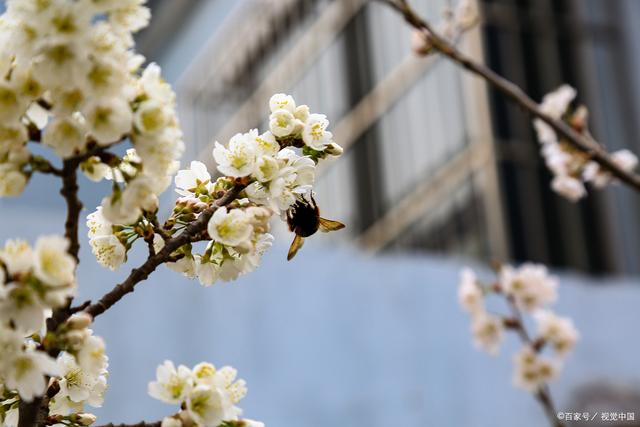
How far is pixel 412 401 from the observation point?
3.87m

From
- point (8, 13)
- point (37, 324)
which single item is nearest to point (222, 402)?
point (37, 324)

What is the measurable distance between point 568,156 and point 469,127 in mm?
4661

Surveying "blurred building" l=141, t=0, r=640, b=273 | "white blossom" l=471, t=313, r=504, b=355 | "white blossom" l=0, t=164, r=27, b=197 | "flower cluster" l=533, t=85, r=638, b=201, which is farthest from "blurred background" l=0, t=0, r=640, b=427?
"white blossom" l=471, t=313, r=504, b=355

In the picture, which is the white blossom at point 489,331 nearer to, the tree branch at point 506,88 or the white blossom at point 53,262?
the tree branch at point 506,88

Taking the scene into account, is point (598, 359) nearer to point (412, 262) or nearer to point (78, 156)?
point (412, 262)

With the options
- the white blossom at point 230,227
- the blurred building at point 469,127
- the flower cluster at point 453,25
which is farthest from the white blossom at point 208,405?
the blurred building at point 469,127

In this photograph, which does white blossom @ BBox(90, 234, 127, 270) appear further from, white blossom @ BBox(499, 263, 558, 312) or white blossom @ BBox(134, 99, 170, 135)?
white blossom @ BBox(499, 263, 558, 312)

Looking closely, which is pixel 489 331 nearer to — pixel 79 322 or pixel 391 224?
pixel 79 322

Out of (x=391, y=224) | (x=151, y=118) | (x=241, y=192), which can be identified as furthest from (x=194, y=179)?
(x=391, y=224)

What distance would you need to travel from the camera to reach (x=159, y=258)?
679mm

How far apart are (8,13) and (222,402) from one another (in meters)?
0.28

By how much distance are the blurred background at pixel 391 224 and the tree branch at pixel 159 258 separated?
9 centimetres

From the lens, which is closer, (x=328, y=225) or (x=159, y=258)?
(x=159, y=258)

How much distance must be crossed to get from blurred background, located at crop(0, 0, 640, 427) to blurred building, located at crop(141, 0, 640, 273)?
16 mm
